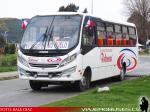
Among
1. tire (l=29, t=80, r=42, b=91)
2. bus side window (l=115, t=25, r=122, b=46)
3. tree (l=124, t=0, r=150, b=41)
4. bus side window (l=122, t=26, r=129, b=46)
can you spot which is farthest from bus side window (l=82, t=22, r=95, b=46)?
tree (l=124, t=0, r=150, b=41)

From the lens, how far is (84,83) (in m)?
19.4

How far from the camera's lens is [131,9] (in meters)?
104

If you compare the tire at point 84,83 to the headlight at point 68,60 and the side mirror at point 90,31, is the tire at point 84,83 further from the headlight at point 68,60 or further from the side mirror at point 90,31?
the side mirror at point 90,31

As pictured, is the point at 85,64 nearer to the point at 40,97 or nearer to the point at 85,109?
the point at 40,97

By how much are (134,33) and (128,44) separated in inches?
74.9

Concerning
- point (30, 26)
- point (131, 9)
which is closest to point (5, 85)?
point (30, 26)

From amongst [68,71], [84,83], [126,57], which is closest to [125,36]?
[126,57]

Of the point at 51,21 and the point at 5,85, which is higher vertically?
the point at 51,21

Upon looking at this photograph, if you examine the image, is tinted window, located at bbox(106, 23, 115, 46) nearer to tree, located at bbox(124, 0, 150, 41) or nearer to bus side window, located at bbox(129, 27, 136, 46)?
bus side window, located at bbox(129, 27, 136, 46)

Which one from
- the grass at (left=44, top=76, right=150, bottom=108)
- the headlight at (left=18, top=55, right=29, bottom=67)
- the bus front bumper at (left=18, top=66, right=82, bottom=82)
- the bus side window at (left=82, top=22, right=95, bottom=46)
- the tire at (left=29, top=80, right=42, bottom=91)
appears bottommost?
the tire at (left=29, top=80, right=42, bottom=91)

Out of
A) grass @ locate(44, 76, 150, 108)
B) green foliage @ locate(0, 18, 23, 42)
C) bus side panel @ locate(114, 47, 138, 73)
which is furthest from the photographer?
green foliage @ locate(0, 18, 23, 42)

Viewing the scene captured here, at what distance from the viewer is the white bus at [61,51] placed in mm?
18266

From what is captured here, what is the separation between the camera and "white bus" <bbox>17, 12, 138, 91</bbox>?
1827cm

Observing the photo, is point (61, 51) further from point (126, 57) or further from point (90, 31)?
point (126, 57)
